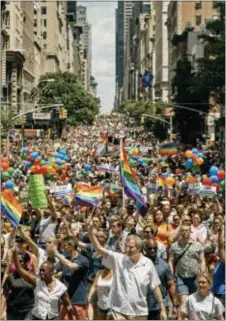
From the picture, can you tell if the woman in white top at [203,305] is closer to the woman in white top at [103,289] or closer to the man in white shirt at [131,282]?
the man in white shirt at [131,282]

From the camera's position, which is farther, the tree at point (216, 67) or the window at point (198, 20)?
the window at point (198, 20)

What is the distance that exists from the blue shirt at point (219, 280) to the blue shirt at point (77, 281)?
126 centimetres

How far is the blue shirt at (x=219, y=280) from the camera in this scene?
9586mm

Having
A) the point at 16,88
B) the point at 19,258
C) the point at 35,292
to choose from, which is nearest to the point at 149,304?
the point at 35,292

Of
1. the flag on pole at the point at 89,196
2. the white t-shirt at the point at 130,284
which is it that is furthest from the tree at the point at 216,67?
the white t-shirt at the point at 130,284

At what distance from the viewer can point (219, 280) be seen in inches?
381

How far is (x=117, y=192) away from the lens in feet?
69.5

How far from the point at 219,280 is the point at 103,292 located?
116cm

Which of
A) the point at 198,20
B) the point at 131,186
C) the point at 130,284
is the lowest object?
the point at 130,284

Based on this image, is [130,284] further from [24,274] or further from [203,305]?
[24,274]

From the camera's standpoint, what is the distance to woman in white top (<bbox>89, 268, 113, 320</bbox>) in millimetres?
9438

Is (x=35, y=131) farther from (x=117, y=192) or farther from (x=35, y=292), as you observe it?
(x=35, y=292)

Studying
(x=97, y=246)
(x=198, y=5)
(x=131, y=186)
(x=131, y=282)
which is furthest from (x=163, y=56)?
(x=131, y=282)

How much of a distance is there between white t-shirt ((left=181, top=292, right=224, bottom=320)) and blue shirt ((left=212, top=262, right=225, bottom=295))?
957 mm
